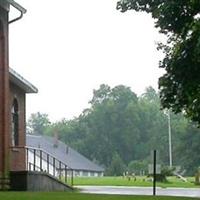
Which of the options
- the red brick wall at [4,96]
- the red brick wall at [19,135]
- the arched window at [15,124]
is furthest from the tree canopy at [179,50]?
the arched window at [15,124]

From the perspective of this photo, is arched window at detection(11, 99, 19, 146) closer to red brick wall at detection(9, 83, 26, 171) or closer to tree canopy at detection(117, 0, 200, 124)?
red brick wall at detection(9, 83, 26, 171)

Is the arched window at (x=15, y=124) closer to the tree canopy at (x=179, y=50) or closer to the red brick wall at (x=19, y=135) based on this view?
the red brick wall at (x=19, y=135)

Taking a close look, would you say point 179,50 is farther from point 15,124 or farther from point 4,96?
point 15,124

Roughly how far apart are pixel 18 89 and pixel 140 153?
3993 inches

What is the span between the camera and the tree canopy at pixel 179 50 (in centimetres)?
1986

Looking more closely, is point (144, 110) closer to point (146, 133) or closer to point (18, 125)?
point (146, 133)

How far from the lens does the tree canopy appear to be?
1986 cm

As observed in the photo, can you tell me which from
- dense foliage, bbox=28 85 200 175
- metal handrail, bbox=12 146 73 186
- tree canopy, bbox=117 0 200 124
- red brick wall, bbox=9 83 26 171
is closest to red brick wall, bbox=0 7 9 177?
red brick wall, bbox=9 83 26 171

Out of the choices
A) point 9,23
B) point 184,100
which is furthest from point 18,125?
point 184,100

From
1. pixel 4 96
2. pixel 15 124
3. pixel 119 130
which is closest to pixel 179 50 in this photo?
pixel 4 96

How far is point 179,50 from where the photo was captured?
20.8 meters

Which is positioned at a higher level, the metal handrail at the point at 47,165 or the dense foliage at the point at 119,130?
the dense foliage at the point at 119,130

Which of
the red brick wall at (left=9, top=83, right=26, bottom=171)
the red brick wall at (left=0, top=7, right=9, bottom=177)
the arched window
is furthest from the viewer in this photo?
the arched window

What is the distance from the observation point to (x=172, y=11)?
2023cm
